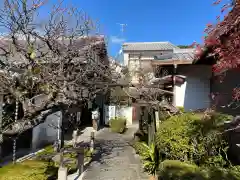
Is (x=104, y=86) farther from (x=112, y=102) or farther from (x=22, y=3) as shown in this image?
(x=112, y=102)

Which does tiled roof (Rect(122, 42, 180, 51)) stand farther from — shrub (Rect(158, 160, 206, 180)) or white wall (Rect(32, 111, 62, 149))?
shrub (Rect(158, 160, 206, 180))

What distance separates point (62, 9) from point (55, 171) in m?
5.51

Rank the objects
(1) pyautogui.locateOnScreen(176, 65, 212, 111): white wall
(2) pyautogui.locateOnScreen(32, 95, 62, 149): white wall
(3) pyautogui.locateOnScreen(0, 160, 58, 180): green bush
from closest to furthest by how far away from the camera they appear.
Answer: (3) pyautogui.locateOnScreen(0, 160, 58, 180): green bush
(1) pyautogui.locateOnScreen(176, 65, 212, 111): white wall
(2) pyautogui.locateOnScreen(32, 95, 62, 149): white wall

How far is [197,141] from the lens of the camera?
19.2 feet

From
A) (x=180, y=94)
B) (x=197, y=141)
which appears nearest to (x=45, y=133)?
(x=180, y=94)

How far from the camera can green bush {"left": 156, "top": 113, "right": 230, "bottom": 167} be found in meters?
5.63

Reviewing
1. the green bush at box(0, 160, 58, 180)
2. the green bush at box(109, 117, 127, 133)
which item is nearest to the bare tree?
the green bush at box(0, 160, 58, 180)

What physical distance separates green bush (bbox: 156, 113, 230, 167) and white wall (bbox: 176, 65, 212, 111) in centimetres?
337

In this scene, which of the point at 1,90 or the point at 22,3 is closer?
the point at 22,3

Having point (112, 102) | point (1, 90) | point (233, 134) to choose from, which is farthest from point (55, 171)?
point (112, 102)

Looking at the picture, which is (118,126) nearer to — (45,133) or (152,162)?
(45,133)

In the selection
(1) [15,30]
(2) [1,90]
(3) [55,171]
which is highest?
(1) [15,30]

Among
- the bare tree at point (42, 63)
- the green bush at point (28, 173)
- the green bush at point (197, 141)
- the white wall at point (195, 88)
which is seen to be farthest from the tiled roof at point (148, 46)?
the green bush at point (197, 141)

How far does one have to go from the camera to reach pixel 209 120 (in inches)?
222
